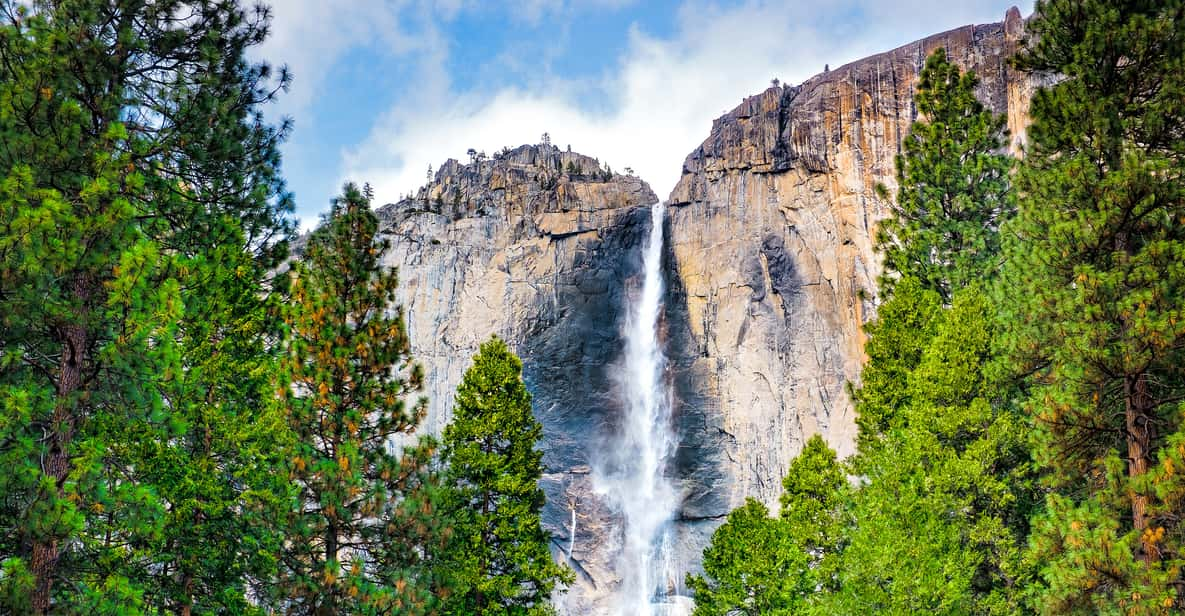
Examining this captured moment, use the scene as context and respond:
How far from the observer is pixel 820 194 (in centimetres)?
4075

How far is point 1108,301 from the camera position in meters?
12.0

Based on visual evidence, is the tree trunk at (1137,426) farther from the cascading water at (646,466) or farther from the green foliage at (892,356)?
the cascading water at (646,466)

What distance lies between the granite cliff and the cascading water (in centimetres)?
64

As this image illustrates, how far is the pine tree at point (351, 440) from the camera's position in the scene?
1352 cm

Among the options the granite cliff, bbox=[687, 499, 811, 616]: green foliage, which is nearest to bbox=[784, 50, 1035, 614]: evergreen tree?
bbox=[687, 499, 811, 616]: green foliage

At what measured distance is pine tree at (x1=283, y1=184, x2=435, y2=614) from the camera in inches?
532

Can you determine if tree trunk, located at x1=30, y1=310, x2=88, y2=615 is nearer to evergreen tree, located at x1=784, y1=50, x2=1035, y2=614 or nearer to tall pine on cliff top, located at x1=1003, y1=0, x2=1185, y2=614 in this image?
evergreen tree, located at x1=784, y1=50, x2=1035, y2=614

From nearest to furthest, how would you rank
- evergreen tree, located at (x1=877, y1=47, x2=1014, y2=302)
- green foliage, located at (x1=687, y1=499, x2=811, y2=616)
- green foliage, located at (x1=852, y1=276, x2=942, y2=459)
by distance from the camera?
green foliage, located at (x1=852, y1=276, x2=942, y2=459)
green foliage, located at (x1=687, y1=499, x2=811, y2=616)
evergreen tree, located at (x1=877, y1=47, x2=1014, y2=302)

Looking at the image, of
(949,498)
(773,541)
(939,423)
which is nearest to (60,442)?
(949,498)

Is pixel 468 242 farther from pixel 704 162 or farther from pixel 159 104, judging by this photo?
pixel 159 104

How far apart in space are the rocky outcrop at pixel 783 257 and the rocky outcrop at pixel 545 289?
3.78 metres

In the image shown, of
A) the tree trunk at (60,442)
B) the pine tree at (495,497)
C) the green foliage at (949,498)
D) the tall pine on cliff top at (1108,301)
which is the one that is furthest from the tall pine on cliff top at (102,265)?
the tall pine on cliff top at (1108,301)

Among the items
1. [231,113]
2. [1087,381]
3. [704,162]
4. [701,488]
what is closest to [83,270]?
[231,113]

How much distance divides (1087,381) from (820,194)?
29.6 metres
